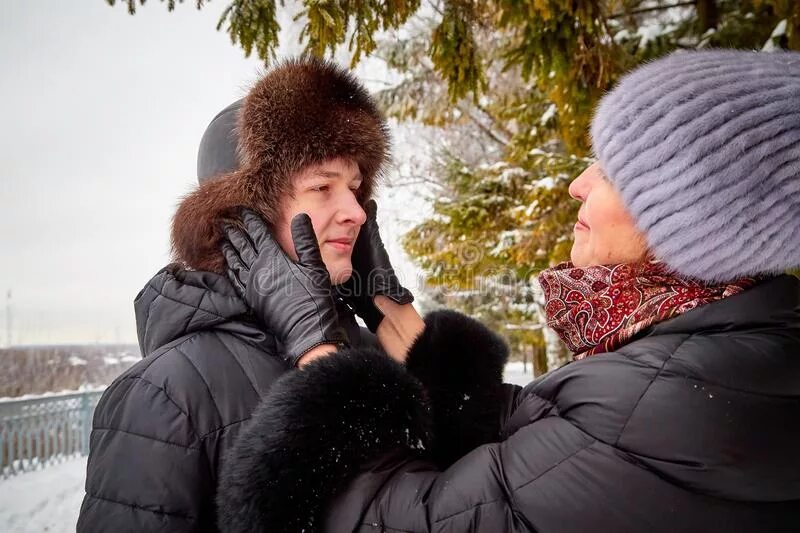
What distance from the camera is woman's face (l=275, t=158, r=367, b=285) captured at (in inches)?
69.4

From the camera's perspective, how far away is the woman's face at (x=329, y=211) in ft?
5.78

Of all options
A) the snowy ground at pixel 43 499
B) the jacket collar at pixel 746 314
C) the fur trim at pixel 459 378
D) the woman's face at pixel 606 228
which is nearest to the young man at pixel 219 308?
the fur trim at pixel 459 378

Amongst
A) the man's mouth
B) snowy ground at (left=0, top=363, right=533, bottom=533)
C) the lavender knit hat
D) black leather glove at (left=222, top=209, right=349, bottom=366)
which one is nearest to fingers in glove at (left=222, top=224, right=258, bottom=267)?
black leather glove at (left=222, top=209, right=349, bottom=366)

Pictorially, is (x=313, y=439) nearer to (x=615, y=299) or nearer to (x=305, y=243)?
(x=305, y=243)

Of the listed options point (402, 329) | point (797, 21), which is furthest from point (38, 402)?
point (797, 21)

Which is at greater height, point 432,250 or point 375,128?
point 375,128

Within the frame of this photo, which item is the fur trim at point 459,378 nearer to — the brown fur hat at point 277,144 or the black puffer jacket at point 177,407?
the black puffer jacket at point 177,407

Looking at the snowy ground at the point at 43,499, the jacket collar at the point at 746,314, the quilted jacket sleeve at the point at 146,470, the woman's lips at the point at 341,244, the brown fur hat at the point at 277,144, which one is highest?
the brown fur hat at the point at 277,144

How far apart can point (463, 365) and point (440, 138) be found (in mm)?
11434

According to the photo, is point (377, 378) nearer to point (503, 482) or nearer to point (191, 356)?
point (503, 482)

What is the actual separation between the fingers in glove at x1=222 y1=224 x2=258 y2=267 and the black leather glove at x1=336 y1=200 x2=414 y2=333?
1.90 feet

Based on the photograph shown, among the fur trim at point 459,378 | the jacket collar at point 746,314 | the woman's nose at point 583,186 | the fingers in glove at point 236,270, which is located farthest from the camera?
the fur trim at point 459,378

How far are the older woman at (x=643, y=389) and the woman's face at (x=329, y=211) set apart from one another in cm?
65

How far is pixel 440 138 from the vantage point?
1252 centimetres
